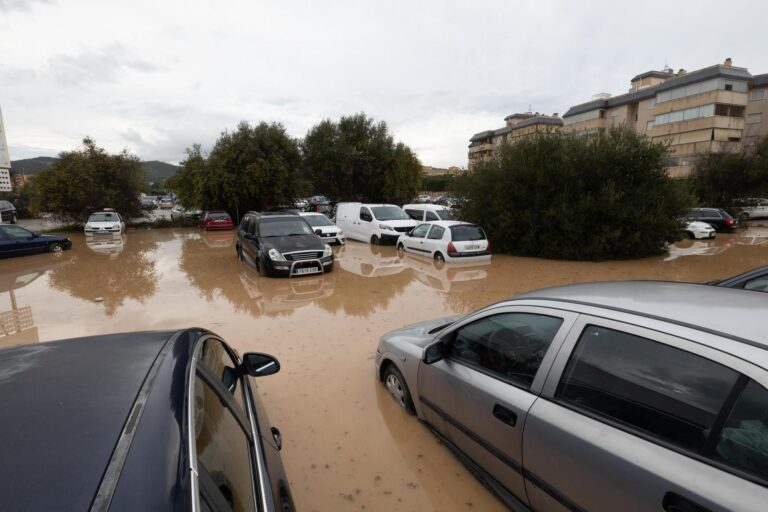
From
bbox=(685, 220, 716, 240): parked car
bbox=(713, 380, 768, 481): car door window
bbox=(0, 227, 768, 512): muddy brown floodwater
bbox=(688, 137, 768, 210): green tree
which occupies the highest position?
bbox=(688, 137, 768, 210): green tree

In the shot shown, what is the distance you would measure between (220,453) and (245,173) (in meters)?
25.4

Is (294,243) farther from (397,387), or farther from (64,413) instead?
(64,413)

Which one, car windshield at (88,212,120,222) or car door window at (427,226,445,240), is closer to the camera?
car door window at (427,226,445,240)

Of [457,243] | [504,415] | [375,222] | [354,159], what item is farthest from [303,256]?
[354,159]

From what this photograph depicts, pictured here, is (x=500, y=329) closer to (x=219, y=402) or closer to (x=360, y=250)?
(x=219, y=402)

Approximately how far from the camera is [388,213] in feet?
56.2

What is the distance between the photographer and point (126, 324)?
23.4ft

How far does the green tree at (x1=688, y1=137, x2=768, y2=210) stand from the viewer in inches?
899

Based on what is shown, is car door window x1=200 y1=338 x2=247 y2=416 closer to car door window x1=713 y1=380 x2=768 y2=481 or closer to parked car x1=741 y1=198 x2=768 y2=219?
car door window x1=713 y1=380 x2=768 y2=481

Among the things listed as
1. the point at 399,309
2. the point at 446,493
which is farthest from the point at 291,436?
the point at 399,309

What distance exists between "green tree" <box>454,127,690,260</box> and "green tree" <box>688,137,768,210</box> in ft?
45.7

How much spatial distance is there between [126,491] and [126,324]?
293 inches

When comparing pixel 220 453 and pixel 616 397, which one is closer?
pixel 220 453

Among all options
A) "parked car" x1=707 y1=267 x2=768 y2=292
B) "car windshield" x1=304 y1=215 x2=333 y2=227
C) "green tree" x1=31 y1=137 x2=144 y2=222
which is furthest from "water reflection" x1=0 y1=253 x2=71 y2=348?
"green tree" x1=31 y1=137 x2=144 y2=222
